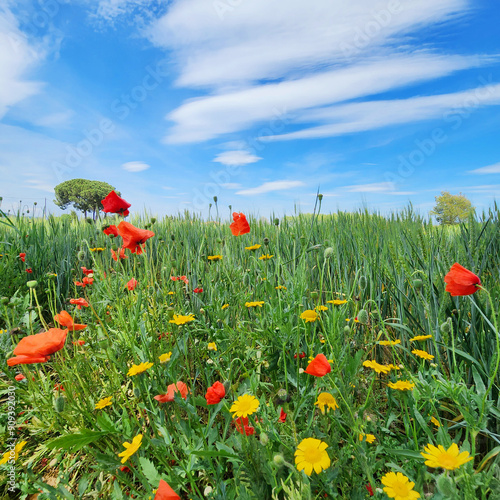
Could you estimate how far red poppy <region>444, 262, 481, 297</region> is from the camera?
1.16 metres

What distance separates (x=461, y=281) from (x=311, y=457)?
749mm

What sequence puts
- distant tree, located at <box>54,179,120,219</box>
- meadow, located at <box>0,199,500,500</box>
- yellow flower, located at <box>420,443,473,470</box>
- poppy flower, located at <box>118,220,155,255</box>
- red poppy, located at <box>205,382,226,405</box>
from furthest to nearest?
distant tree, located at <box>54,179,120,219</box>
poppy flower, located at <box>118,220,155,255</box>
red poppy, located at <box>205,382,226,405</box>
meadow, located at <box>0,199,500,500</box>
yellow flower, located at <box>420,443,473,470</box>

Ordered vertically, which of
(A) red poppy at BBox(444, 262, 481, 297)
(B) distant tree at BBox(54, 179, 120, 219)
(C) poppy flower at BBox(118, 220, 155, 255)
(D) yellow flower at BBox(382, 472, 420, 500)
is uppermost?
(B) distant tree at BBox(54, 179, 120, 219)

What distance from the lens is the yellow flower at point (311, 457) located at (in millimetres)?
856

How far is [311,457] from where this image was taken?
2.87 feet

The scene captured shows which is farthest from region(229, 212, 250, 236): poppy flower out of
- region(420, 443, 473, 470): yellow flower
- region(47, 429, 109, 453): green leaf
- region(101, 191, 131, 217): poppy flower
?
region(420, 443, 473, 470): yellow flower

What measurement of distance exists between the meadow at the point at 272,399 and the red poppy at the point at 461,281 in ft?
0.07

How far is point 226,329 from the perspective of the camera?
173 cm

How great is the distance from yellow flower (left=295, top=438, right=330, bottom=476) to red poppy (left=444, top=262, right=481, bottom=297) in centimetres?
67

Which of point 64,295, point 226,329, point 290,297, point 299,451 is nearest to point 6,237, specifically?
point 64,295

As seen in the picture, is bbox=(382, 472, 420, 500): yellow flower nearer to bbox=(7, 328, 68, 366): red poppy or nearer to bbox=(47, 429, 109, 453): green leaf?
bbox=(47, 429, 109, 453): green leaf

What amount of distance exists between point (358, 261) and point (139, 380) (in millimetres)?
1756

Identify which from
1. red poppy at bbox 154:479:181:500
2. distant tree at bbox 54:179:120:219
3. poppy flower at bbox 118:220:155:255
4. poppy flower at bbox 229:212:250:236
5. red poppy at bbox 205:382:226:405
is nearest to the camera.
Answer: red poppy at bbox 154:479:181:500

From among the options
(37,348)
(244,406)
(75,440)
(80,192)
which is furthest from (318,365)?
(80,192)
